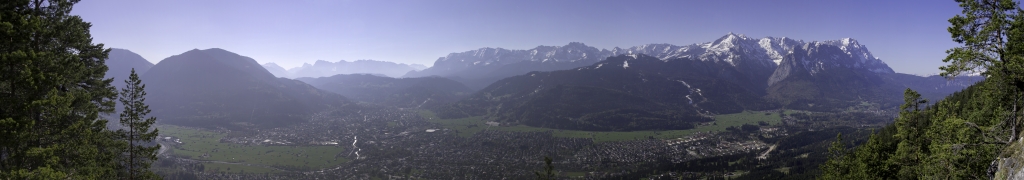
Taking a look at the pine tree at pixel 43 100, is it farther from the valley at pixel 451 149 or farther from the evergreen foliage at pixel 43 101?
the valley at pixel 451 149

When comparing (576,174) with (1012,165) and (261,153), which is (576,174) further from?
(261,153)

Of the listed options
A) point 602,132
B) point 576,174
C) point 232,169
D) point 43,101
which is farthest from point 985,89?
point 602,132

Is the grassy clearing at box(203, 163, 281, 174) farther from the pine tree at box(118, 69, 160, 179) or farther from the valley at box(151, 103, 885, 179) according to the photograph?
the pine tree at box(118, 69, 160, 179)

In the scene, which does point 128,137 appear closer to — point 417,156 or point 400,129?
point 417,156

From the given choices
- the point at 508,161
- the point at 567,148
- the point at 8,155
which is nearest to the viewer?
the point at 8,155

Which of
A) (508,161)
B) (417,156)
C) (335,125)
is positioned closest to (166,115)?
(335,125)

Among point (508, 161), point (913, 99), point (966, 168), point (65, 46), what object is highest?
point (65, 46)

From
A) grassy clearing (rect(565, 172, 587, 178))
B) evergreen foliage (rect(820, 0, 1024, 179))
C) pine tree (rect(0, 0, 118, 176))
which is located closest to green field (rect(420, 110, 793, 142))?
grassy clearing (rect(565, 172, 587, 178))
